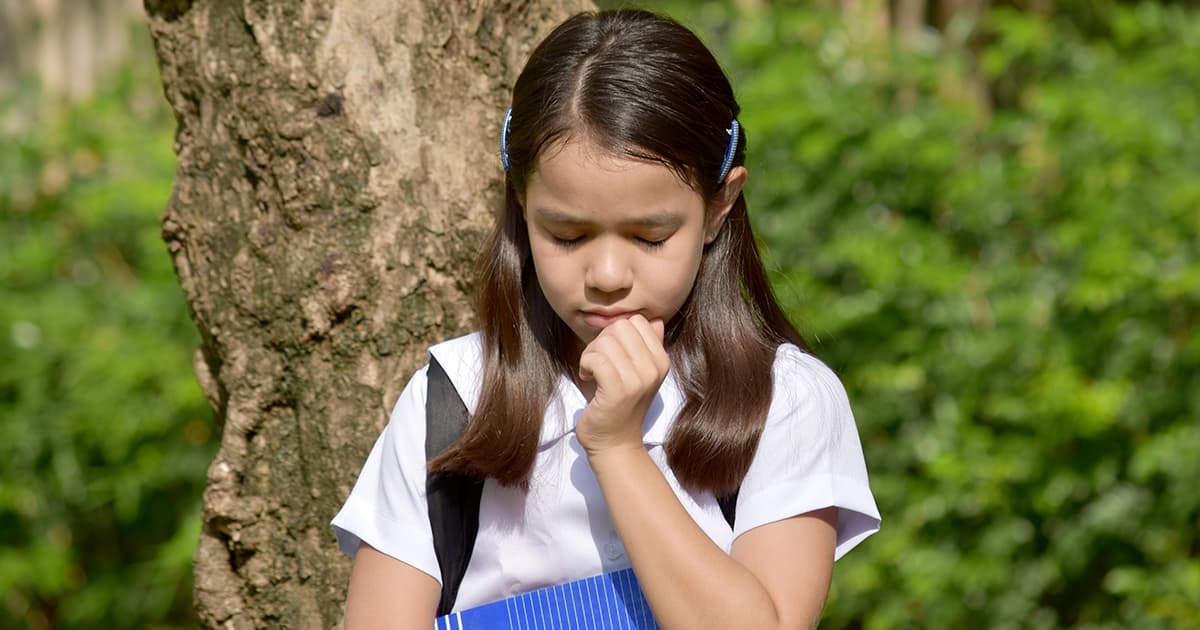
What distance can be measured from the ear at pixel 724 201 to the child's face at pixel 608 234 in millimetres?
55

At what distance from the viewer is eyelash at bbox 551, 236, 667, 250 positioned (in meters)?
1.76

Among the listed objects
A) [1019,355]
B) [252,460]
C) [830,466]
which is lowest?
[1019,355]

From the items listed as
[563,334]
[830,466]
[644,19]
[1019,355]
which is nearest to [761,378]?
[830,466]

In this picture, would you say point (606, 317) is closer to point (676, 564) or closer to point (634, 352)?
point (634, 352)

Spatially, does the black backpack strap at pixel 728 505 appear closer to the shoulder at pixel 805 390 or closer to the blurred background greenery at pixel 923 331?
the shoulder at pixel 805 390

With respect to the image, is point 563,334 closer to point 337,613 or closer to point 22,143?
point 337,613

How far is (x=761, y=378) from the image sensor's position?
1.86 meters

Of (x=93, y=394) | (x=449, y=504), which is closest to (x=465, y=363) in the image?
(x=449, y=504)

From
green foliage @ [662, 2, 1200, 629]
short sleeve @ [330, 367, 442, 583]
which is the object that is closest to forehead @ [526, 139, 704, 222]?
short sleeve @ [330, 367, 442, 583]

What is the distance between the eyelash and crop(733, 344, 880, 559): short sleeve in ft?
0.90

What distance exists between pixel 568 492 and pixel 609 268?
0.35 metres

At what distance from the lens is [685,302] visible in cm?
195

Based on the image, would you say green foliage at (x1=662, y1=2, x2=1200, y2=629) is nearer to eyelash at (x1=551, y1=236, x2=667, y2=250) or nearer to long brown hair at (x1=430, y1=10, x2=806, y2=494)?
long brown hair at (x1=430, y1=10, x2=806, y2=494)

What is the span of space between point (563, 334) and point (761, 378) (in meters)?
0.32
